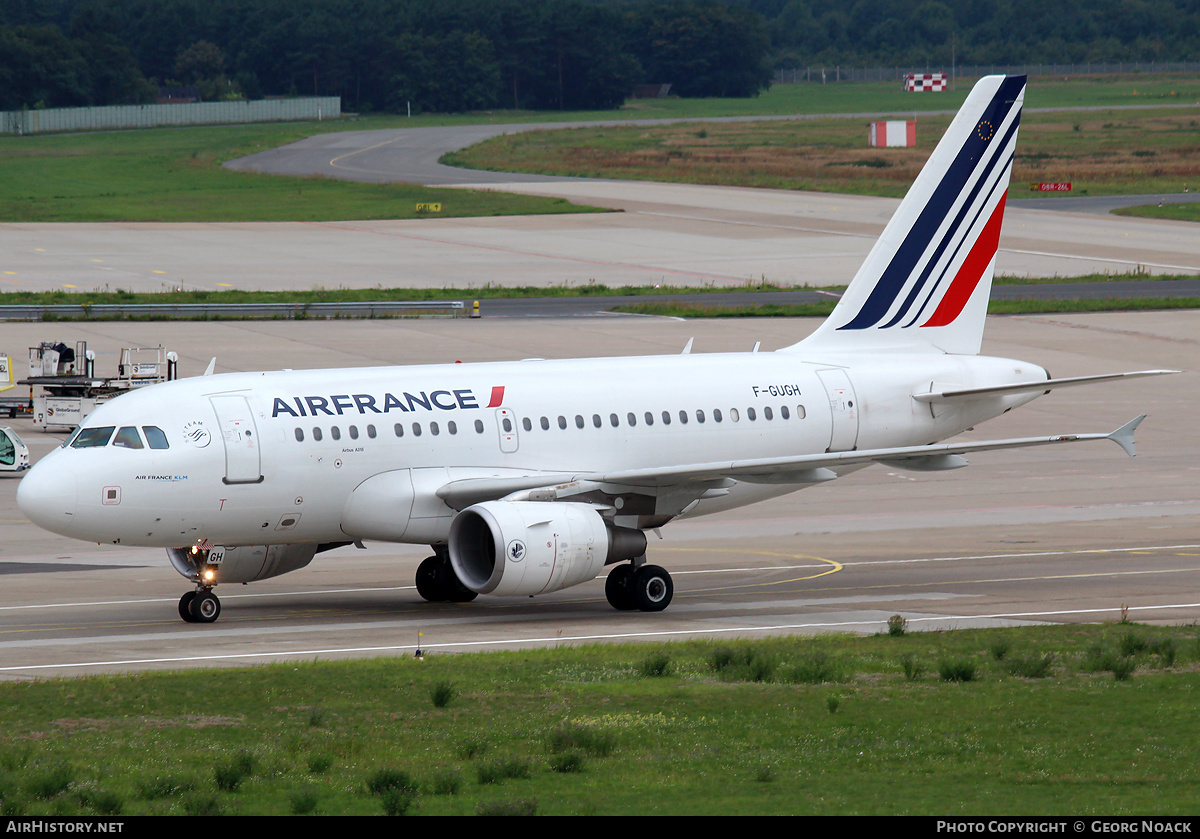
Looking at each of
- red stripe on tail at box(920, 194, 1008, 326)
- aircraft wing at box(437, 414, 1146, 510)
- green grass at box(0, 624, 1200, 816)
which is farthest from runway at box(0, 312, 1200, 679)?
red stripe on tail at box(920, 194, 1008, 326)

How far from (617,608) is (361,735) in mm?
12387

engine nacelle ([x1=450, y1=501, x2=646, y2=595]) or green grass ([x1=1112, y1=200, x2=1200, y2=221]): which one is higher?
green grass ([x1=1112, y1=200, x2=1200, y2=221])

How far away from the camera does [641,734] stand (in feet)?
61.8

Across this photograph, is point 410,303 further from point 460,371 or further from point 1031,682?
point 1031,682

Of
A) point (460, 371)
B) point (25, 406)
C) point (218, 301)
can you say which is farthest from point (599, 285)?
point (460, 371)

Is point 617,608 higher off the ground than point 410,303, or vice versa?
point 410,303

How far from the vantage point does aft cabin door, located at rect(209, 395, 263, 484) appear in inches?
1126

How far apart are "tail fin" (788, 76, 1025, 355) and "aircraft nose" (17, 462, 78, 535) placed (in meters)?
16.2

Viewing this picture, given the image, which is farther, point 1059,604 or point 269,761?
point 1059,604

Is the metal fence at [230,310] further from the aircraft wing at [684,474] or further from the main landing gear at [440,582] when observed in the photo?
the aircraft wing at [684,474]

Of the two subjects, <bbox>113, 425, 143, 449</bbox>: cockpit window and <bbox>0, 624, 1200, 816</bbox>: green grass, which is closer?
<bbox>0, 624, 1200, 816</bbox>: green grass

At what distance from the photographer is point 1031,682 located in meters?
21.8

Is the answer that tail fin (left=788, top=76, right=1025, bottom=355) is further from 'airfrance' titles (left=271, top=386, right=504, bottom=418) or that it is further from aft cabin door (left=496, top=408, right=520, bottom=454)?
'airfrance' titles (left=271, top=386, right=504, bottom=418)

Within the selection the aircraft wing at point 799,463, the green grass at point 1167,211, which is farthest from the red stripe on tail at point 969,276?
the green grass at point 1167,211
